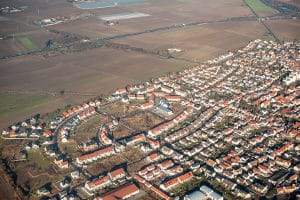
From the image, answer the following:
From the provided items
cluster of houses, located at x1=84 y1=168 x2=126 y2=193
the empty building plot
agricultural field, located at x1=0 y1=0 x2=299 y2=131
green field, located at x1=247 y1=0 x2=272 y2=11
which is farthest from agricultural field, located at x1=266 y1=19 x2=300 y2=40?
cluster of houses, located at x1=84 y1=168 x2=126 y2=193

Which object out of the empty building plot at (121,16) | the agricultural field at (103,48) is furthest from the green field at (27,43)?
the empty building plot at (121,16)

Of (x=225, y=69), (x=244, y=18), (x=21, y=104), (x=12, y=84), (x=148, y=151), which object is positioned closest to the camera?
(x=148, y=151)

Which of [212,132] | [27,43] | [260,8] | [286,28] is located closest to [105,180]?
[212,132]

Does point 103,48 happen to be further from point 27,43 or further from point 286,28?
point 286,28

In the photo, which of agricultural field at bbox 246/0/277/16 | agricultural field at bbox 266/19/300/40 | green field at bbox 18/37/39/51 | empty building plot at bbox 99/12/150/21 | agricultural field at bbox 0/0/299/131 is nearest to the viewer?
agricultural field at bbox 0/0/299/131

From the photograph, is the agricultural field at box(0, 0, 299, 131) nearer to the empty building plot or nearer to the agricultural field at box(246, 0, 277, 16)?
the agricultural field at box(246, 0, 277, 16)

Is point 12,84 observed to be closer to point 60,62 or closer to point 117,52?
point 60,62

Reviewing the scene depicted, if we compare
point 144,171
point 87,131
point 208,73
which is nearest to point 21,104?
point 87,131
